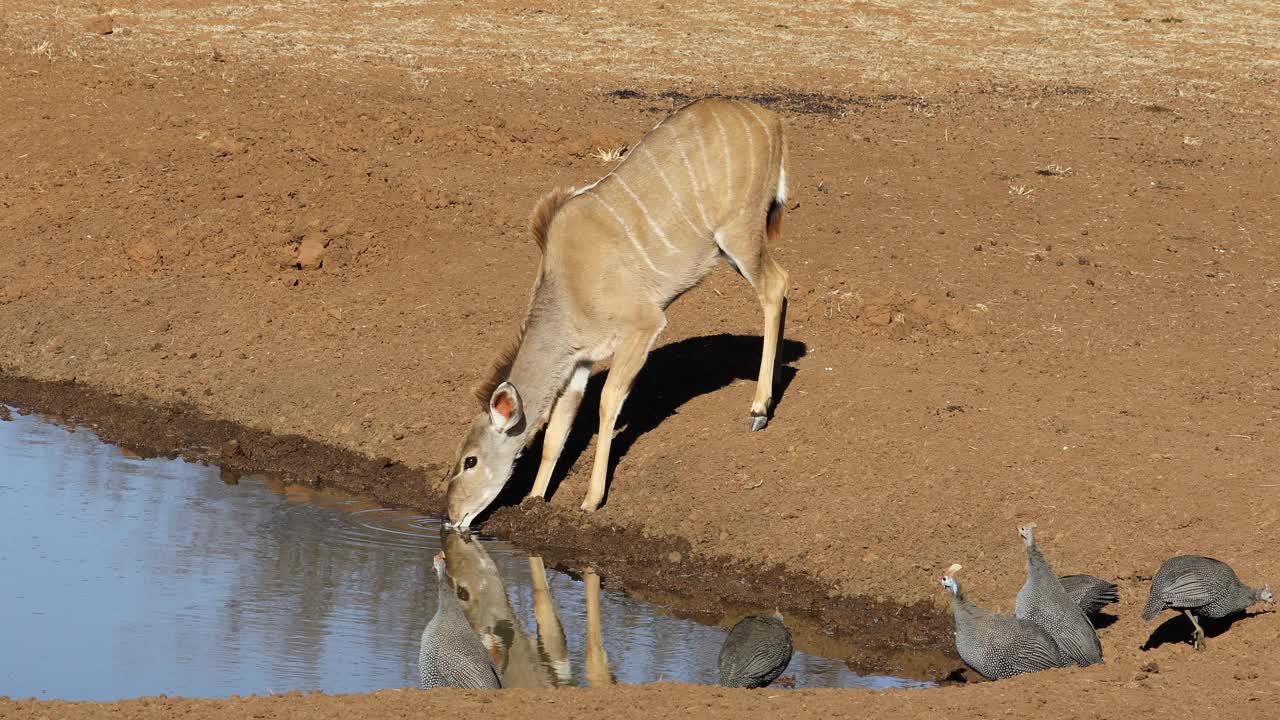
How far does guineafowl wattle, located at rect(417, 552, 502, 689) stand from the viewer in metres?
7.45

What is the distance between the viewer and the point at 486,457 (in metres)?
10.5

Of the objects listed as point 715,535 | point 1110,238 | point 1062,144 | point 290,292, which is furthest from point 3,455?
point 1062,144

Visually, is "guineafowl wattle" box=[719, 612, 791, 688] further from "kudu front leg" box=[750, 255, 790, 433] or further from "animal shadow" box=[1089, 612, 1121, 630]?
"kudu front leg" box=[750, 255, 790, 433]

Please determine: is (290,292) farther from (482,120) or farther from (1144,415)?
(1144,415)

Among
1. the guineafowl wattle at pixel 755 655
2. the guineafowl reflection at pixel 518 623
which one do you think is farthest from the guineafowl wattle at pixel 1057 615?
the guineafowl reflection at pixel 518 623

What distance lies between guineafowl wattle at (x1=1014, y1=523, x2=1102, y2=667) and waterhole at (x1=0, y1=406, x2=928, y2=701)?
30.5 inches

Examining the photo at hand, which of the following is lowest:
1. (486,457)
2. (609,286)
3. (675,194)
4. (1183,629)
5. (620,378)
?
(486,457)

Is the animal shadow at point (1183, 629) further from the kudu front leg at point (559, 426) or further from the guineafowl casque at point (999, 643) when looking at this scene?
the kudu front leg at point (559, 426)

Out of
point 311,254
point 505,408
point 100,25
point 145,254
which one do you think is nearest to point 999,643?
point 505,408

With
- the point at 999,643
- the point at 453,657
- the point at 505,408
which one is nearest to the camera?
the point at 453,657

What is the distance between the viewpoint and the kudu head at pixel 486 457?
1045 centimetres

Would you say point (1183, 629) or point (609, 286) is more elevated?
point (609, 286)

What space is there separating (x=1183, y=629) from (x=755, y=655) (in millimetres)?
2360

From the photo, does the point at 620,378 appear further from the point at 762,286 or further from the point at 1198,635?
the point at 1198,635
